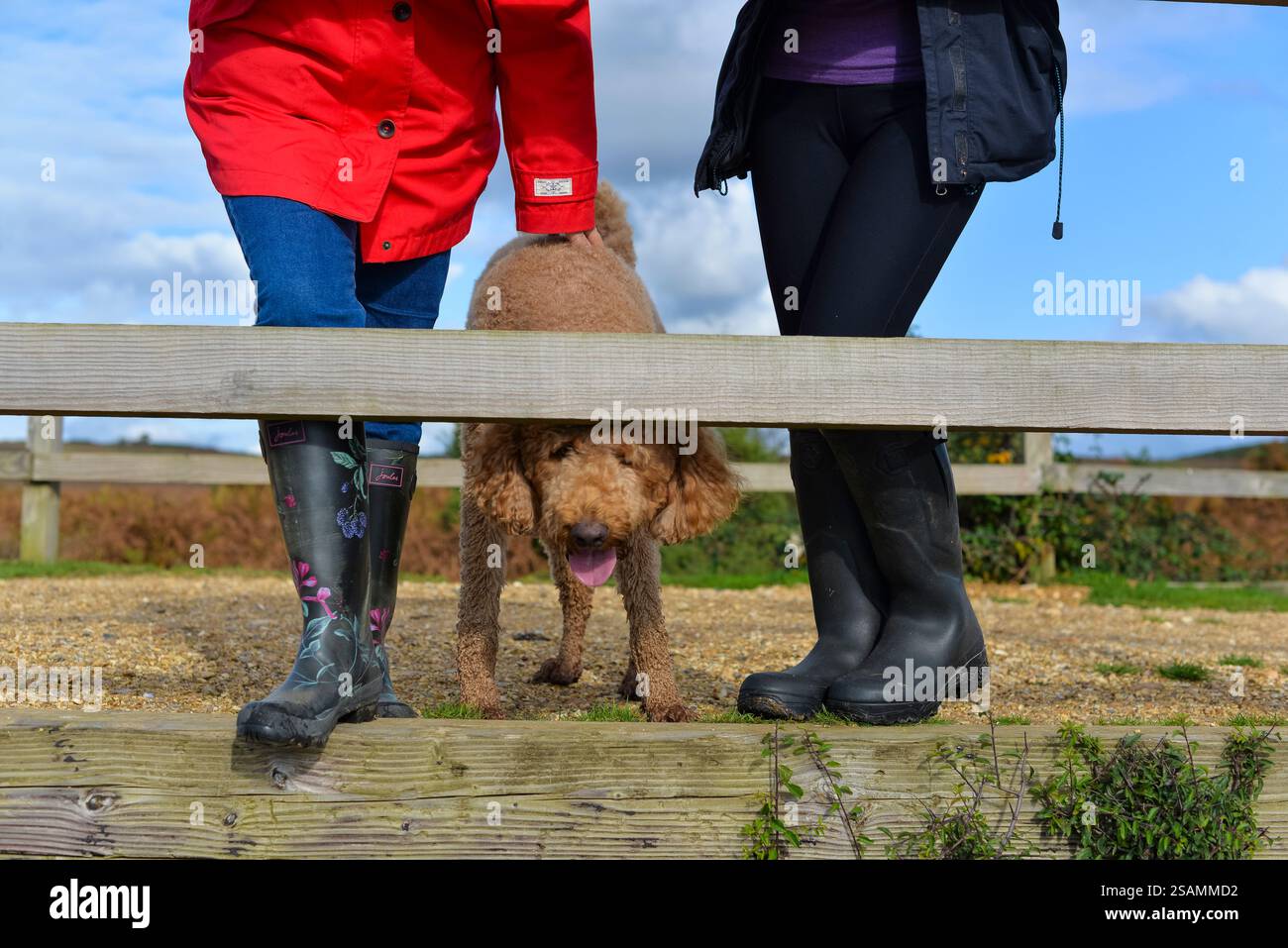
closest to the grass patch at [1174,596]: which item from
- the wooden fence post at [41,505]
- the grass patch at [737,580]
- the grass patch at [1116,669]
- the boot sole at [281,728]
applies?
the grass patch at [737,580]

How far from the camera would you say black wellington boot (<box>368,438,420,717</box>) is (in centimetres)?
319

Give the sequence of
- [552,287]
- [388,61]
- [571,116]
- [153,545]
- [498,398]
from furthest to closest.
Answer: [153,545]
[552,287]
[571,116]
[388,61]
[498,398]

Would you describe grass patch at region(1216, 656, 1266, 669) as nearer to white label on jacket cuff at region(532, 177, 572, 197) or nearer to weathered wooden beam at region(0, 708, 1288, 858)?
weathered wooden beam at region(0, 708, 1288, 858)

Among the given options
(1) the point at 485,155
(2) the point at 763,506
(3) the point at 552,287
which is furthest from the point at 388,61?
(2) the point at 763,506

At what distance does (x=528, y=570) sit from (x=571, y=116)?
8.90 meters

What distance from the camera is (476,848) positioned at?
2506 millimetres

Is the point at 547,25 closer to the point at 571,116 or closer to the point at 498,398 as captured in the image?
the point at 571,116

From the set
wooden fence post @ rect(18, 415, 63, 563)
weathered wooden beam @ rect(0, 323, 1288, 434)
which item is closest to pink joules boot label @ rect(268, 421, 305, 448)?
weathered wooden beam @ rect(0, 323, 1288, 434)

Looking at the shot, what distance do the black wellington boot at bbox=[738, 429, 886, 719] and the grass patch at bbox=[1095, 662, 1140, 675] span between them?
2.99 metres

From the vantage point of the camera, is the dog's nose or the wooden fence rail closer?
the wooden fence rail

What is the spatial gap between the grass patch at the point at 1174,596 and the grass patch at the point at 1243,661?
2.90 metres

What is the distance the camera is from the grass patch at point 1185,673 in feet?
17.8

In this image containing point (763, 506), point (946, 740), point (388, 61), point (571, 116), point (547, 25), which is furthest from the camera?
point (763, 506)

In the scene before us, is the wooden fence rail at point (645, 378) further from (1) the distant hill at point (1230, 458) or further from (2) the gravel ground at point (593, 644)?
(1) the distant hill at point (1230, 458)
